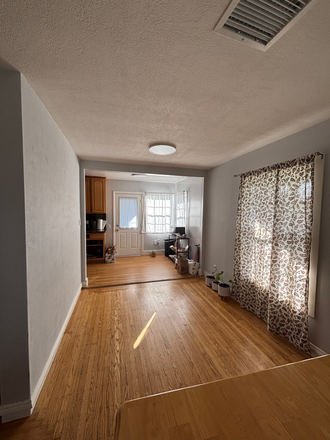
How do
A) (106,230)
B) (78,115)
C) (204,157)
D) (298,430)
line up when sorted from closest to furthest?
(298,430)
(78,115)
(204,157)
(106,230)

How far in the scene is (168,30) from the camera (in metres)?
0.95

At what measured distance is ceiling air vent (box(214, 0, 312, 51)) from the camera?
85 centimetres

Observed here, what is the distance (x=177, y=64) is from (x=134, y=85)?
37 cm

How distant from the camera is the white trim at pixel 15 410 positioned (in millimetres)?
1313

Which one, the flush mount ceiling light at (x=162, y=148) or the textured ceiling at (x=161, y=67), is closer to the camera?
the textured ceiling at (x=161, y=67)

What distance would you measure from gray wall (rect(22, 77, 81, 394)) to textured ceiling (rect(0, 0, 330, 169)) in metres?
0.27

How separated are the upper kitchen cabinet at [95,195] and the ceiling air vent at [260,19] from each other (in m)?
4.77

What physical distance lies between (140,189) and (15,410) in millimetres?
5443

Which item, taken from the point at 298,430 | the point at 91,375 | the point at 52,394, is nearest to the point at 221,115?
the point at 298,430

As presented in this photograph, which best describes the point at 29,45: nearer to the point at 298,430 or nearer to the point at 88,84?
the point at 88,84

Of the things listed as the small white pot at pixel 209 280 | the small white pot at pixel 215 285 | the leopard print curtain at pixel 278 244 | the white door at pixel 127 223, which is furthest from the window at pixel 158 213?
the leopard print curtain at pixel 278 244


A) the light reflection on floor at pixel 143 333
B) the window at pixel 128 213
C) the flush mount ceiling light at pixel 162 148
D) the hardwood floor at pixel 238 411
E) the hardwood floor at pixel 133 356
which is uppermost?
the flush mount ceiling light at pixel 162 148

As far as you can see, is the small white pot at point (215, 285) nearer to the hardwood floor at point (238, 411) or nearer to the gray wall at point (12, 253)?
the hardwood floor at point (238, 411)

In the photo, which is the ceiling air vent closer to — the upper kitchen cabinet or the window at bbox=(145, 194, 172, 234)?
the upper kitchen cabinet
